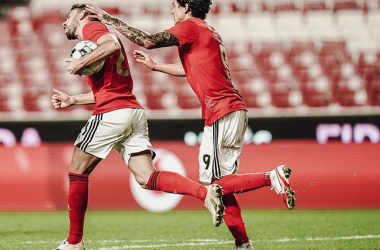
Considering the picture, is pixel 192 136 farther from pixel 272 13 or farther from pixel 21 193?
pixel 272 13

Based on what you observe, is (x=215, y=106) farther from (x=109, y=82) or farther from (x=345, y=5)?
(x=345, y=5)

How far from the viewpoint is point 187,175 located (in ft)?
27.8

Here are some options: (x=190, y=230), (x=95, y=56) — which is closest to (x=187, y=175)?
(x=190, y=230)

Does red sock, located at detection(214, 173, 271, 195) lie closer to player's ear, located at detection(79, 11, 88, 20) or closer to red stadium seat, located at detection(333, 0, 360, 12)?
player's ear, located at detection(79, 11, 88, 20)

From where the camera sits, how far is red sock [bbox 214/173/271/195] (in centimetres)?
419

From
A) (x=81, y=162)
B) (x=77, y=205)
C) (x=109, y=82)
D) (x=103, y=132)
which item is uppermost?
(x=109, y=82)

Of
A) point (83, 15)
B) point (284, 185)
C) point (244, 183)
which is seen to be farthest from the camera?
point (83, 15)

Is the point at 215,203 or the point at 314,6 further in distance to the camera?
the point at 314,6

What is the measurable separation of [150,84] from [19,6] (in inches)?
158

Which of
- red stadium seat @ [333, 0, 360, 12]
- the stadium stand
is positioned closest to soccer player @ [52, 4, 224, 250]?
the stadium stand

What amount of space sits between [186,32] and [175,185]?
1152 mm

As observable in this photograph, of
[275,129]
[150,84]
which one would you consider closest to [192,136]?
[275,129]

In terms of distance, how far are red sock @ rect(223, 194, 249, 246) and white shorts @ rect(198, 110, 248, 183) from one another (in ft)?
0.80

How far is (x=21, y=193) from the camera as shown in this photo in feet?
27.9
